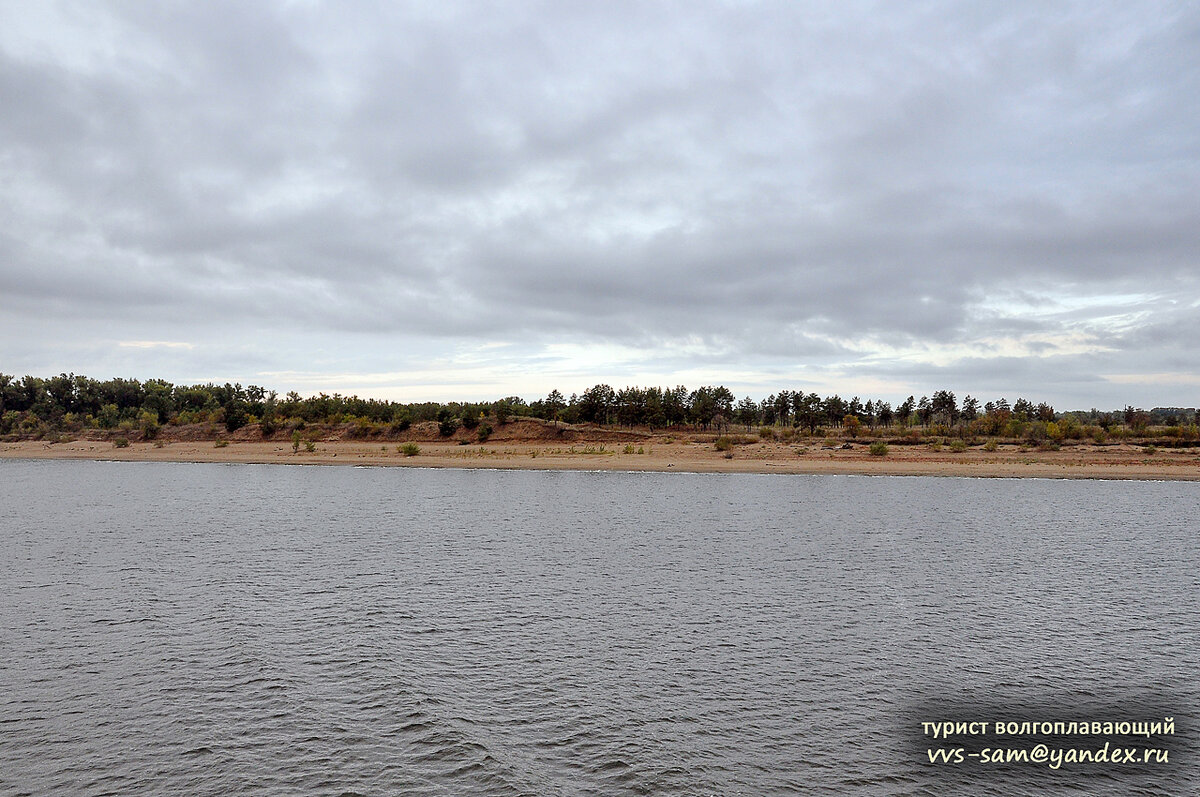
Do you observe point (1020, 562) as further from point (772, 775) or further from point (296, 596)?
point (296, 596)

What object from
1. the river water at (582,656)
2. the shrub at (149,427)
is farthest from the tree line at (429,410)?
the river water at (582,656)

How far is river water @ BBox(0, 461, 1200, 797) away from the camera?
13.0 metres

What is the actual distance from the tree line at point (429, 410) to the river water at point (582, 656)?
91.8 m

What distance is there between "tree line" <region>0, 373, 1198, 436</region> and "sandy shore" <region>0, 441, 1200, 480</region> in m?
14.2

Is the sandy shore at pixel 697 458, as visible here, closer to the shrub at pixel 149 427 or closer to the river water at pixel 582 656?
the shrub at pixel 149 427

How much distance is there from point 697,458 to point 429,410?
63.4 meters

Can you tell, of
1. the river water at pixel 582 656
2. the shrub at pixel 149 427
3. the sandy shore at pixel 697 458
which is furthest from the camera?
the shrub at pixel 149 427

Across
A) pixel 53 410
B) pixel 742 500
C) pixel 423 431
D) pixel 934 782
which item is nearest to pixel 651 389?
pixel 423 431

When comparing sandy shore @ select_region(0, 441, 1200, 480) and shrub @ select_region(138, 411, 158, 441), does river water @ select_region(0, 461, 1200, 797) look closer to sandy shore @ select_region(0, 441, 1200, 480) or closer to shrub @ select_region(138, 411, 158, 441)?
sandy shore @ select_region(0, 441, 1200, 480)

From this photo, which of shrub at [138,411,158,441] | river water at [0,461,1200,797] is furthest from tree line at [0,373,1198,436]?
river water at [0,461,1200,797]

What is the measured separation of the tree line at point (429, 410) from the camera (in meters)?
132

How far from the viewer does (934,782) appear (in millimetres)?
12664

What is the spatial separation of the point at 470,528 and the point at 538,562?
1111 centimetres

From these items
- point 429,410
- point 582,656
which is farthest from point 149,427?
point 582,656
